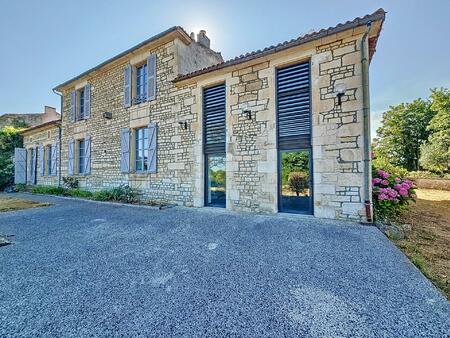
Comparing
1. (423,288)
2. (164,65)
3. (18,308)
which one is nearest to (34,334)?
(18,308)

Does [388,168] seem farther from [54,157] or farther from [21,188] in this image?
[21,188]

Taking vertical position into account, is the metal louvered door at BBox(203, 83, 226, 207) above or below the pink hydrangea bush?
above

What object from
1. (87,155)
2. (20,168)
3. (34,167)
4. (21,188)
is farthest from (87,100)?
(20,168)

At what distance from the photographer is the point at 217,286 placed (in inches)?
78.5

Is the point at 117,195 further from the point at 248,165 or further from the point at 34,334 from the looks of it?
the point at 34,334

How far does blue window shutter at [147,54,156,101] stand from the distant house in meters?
16.0

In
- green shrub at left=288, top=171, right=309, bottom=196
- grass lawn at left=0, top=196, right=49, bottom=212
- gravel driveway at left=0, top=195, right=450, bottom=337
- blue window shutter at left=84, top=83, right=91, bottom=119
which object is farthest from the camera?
blue window shutter at left=84, top=83, right=91, bottom=119

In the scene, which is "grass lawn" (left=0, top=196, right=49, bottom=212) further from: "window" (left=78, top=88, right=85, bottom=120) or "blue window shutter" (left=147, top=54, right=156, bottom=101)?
"blue window shutter" (left=147, top=54, right=156, bottom=101)

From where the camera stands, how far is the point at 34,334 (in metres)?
1.40

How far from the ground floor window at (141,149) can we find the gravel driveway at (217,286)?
397cm

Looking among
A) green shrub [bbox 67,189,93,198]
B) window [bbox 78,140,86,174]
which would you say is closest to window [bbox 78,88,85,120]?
window [bbox 78,140,86,174]

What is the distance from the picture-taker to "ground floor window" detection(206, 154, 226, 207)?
601 centimetres

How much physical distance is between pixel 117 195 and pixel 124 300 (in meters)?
6.33

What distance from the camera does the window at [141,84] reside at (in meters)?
7.70
